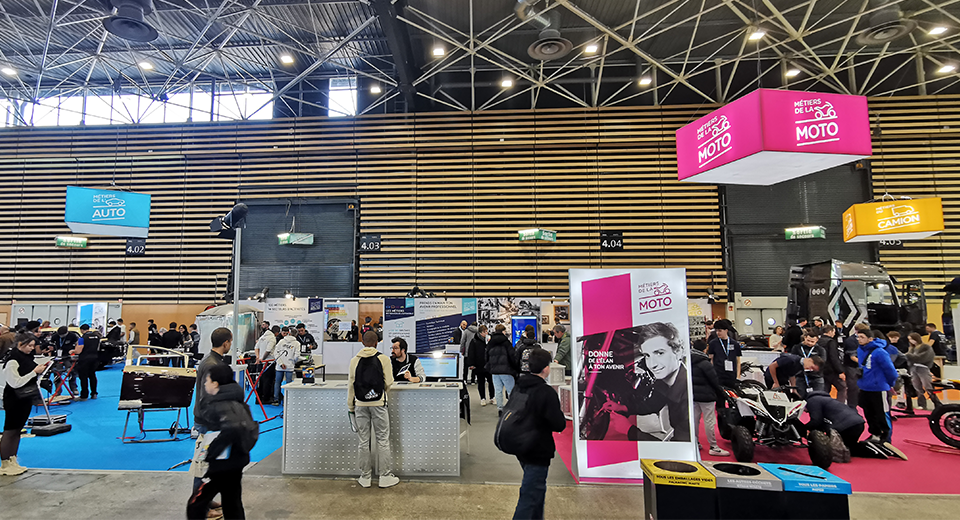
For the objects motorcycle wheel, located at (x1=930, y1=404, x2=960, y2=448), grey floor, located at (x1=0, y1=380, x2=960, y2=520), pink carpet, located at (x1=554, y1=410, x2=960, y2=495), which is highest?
motorcycle wheel, located at (x1=930, y1=404, x2=960, y2=448)

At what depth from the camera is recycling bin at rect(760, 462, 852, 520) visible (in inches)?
105

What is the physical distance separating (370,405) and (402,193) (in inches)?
449

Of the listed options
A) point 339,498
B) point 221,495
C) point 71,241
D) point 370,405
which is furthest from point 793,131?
point 71,241

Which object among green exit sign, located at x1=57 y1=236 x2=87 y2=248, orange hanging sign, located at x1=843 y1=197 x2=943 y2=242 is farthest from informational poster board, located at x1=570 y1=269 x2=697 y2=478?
green exit sign, located at x1=57 y1=236 x2=87 y2=248

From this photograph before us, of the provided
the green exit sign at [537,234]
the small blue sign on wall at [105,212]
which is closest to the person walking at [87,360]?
the small blue sign on wall at [105,212]

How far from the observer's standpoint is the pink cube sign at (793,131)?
5047 mm

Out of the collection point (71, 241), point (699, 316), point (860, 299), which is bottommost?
point (699, 316)

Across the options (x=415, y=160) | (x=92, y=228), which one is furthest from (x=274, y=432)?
(x=415, y=160)

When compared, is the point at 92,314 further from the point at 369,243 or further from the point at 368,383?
the point at 368,383

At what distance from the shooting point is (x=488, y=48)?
481 inches

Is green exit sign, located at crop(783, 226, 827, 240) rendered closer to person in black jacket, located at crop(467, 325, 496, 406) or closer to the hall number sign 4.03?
person in black jacket, located at crop(467, 325, 496, 406)

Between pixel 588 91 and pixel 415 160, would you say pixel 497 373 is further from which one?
pixel 588 91

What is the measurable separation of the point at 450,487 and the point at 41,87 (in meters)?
20.6

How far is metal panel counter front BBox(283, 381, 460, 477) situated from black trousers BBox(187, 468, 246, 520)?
177 centimetres
